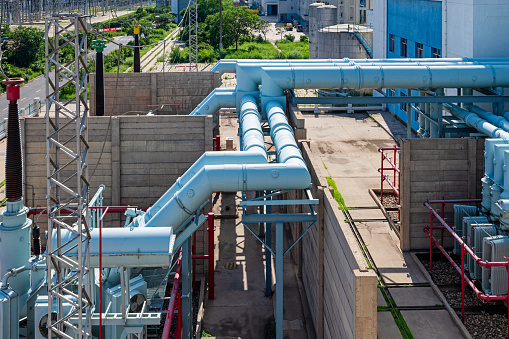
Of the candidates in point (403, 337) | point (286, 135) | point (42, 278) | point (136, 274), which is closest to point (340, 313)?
point (403, 337)

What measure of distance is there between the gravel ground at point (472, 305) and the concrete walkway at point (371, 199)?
15.5 inches

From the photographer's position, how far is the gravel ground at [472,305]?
15633mm

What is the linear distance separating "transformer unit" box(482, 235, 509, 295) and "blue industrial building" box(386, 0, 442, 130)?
16040 mm

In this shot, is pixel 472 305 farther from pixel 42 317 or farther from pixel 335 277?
pixel 42 317

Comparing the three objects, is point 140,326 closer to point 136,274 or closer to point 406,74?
point 136,274

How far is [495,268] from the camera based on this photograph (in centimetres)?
1577

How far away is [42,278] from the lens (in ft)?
49.1

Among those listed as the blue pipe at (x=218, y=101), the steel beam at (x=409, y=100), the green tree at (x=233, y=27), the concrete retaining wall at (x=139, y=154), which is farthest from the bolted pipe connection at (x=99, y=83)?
the green tree at (x=233, y=27)

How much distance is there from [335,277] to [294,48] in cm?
7298

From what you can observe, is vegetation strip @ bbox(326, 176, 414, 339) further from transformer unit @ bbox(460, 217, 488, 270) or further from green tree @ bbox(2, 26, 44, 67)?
green tree @ bbox(2, 26, 44, 67)

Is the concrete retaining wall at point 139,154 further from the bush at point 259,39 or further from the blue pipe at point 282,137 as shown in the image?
the bush at point 259,39

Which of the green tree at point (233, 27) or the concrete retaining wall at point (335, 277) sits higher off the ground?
the green tree at point (233, 27)

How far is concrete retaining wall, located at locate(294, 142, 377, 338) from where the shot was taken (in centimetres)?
1100

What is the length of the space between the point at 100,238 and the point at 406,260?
11.2 m
